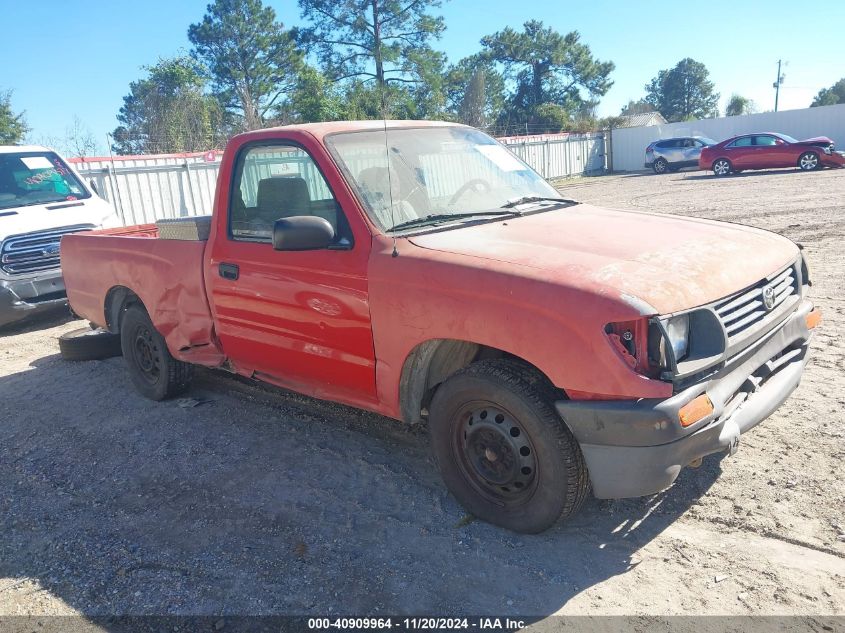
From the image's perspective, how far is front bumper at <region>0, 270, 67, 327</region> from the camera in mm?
8156

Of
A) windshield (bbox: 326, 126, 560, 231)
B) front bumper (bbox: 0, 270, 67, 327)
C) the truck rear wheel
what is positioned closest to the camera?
windshield (bbox: 326, 126, 560, 231)

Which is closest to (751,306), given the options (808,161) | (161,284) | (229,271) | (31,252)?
(229,271)

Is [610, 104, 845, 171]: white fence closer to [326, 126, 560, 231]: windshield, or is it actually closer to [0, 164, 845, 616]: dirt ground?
[0, 164, 845, 616]: dirt ground

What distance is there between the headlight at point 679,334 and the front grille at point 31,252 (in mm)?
7637

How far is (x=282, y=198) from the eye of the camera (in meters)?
4.23

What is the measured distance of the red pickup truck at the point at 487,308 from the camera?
110 inches

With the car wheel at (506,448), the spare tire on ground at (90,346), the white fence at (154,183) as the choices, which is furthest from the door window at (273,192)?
the white fence at (154,183)

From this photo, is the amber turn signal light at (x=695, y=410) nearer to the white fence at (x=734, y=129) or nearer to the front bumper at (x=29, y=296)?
the front bumper at (x=29, y=296)

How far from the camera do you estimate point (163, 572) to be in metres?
3.23

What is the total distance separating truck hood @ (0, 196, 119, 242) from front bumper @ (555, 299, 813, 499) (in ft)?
26.0

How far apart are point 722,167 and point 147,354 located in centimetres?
2417

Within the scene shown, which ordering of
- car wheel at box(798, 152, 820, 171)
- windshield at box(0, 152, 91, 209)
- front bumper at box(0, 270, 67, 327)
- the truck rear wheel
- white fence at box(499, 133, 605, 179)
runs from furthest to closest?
white fence at box(499, 133, 605, 179), car wheel at box(798, 152, 820, 171), windshield at box(0, 152, 91, 209), front bumper at box(0, 270, 67, 327), the truck rear wheel

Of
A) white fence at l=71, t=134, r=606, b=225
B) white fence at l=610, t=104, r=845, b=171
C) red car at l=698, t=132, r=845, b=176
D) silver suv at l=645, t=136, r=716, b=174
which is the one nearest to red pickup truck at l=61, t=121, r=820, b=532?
white fence at l=71, t=134, r=606, b=225

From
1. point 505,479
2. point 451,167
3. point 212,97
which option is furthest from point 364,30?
point 505,479
